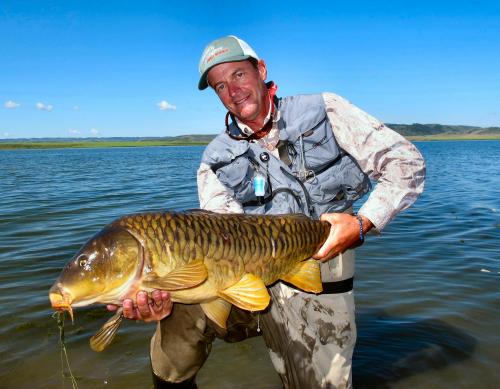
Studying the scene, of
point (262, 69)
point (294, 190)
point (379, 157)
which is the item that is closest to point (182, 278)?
point (294, 190)

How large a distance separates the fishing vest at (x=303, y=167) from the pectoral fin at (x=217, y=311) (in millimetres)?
962

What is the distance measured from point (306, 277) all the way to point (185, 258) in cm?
100

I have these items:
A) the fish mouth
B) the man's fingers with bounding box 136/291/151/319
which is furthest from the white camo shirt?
the fish mouth

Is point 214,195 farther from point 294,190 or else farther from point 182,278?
point 182,278

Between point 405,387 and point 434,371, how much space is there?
471mm

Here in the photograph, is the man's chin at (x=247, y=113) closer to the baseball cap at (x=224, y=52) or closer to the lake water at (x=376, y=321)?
the baseball cap at (x=224, y=52)

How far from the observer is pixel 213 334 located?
145 inches

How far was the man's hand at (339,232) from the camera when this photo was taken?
3.37 m

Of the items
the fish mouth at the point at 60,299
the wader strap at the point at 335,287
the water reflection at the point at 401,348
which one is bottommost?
the water reflection at the point at 401,348

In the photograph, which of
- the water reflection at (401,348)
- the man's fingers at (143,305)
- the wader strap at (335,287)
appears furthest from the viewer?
the water reflection at (401,348)

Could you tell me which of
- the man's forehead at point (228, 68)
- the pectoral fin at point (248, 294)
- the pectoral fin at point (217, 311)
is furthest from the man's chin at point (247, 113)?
the pectoral fin at point (217, 311)

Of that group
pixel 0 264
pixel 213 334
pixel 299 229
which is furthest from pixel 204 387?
pixel 0 264

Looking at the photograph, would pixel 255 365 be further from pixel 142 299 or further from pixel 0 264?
pixel 0 264

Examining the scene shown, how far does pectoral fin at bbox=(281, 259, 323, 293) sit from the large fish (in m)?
0.16
